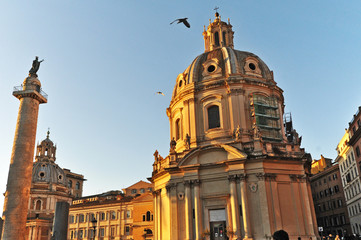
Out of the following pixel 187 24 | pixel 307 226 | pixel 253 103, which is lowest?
pixel 307 226

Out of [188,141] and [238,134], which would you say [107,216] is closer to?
[188,141]

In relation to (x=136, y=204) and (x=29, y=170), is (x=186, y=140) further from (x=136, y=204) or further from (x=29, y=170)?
(x=136, y=204)

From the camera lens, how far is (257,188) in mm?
32156

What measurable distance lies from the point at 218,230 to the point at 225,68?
702 inches

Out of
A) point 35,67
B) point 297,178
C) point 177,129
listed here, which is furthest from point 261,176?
point 35,67

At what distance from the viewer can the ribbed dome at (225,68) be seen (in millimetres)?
39094

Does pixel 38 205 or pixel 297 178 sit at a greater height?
pixel 38 205

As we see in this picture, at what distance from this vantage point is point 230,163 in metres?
33.0

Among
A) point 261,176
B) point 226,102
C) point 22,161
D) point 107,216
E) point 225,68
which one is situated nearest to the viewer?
point 22,161

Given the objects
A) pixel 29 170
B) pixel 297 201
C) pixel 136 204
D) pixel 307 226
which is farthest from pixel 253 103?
pixel 136 204

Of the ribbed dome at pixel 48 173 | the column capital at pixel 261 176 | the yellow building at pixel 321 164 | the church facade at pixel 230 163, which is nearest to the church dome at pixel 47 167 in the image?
the ribbed dome at pixel 48 173

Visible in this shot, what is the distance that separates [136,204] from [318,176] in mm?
36823

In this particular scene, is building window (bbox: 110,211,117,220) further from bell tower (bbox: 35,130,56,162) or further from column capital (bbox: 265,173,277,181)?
column capital (bbox: 265,173,277,181)

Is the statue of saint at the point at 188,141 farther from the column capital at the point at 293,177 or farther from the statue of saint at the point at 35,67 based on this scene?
the statue of saint at the point at 35,67
